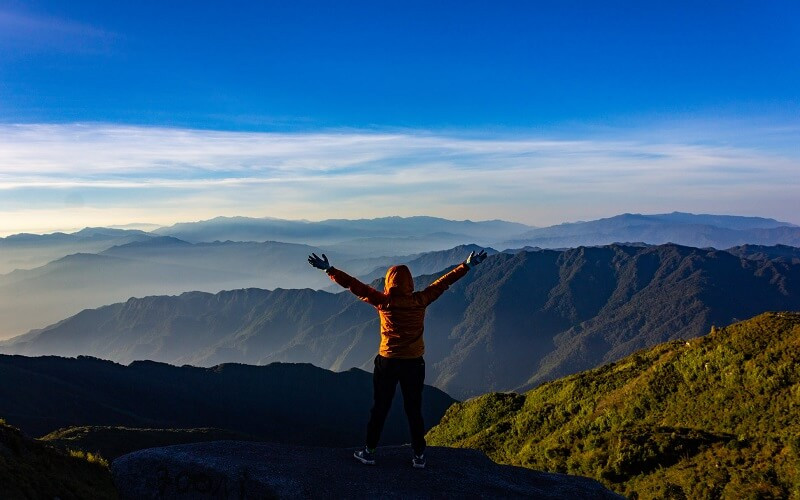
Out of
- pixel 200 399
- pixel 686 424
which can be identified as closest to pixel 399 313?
pixel 686 424

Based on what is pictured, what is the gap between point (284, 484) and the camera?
8.64 m

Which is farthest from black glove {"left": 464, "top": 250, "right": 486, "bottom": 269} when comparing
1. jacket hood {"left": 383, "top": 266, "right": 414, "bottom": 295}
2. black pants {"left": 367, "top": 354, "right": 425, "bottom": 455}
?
black pants {"left": 367, "top": 354, "right": 425, "bottom": 455}

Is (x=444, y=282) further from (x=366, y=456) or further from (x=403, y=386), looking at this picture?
(x=366, y=456)

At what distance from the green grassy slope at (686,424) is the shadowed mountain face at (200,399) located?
297 ft

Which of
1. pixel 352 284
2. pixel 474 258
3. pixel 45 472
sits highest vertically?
pixel 474 258

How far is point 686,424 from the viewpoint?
1800 cm

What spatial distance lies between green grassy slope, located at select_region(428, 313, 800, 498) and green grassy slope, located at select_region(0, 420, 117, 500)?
1296 cm

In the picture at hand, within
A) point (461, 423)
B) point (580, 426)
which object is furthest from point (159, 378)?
point (580, 426)

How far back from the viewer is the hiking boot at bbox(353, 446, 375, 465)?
10.2m

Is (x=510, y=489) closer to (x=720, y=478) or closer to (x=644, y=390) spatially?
(x=720, y=478)

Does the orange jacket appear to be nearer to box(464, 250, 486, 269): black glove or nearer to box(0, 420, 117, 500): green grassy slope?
box(464, 250, 486, 269): black glove

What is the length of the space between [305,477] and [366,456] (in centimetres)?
163

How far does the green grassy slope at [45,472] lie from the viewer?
8.70 m

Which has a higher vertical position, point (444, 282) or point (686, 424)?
point (444, 282)
